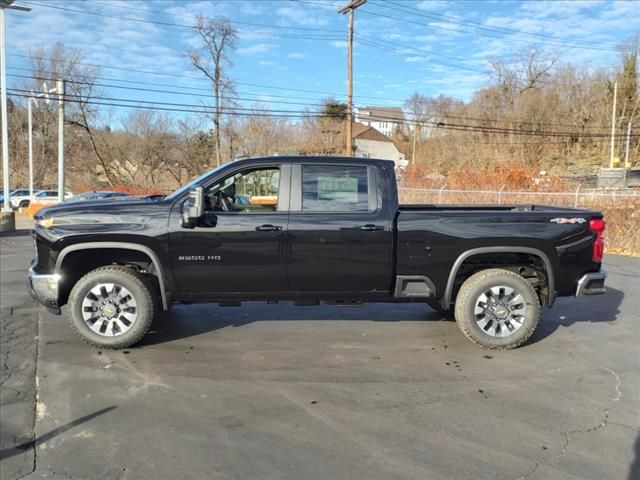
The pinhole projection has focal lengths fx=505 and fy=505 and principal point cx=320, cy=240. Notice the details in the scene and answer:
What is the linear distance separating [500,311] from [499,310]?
0.05ft

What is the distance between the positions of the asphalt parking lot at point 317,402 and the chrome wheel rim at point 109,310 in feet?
0.81

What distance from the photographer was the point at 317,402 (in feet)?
13.0

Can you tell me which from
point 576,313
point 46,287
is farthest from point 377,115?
point 46,287

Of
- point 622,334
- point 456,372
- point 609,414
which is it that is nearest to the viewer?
point 609,414

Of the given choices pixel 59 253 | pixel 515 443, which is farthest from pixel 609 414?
pixel 59 253

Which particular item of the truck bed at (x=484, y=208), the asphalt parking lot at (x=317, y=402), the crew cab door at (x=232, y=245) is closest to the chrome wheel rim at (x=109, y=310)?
the asphalt parking lot at (x=317, y=402)

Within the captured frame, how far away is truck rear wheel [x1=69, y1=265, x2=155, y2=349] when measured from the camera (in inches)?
197

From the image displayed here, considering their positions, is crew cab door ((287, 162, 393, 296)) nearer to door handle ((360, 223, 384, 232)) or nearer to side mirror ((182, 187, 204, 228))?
door handle ((360, 223, 384, 232))

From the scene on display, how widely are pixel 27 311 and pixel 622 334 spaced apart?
7.28 meters

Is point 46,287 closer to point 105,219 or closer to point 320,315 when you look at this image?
point 105,219

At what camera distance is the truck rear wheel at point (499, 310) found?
521cm

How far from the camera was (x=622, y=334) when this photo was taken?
5.90 meters

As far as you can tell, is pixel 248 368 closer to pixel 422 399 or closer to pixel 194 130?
pixel 422 399

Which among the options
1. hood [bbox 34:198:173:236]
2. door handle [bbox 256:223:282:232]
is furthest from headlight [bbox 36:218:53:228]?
door handle [bbox 256:223:282:232]
